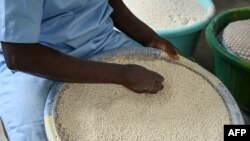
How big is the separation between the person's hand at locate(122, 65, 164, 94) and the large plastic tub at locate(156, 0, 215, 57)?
1.64ft

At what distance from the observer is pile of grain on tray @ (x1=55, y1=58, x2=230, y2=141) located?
2.59 feet

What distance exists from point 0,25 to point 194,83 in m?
0.48

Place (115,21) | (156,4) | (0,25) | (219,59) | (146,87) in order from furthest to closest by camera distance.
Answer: (156,4) → (219,59) → (115,21) → (146,87) → (0,25)

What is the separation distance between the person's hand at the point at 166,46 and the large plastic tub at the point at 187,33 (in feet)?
0.88

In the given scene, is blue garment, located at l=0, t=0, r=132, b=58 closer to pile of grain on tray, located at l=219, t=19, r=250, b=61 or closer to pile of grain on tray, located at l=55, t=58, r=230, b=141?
Result: pile of grain on tray, located at l=55, t=58, r=230, b=141

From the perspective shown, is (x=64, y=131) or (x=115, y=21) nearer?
(x=64, y=131)

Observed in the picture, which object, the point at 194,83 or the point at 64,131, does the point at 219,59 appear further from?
the point at 64,131

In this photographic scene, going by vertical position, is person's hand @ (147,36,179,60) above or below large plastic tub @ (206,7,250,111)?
above

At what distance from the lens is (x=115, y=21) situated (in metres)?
1.14

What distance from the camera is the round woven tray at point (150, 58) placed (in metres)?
0.77

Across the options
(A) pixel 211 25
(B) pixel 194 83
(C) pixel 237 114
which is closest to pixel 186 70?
(B) pixel 194 83

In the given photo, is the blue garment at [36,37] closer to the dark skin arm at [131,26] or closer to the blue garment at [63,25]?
the blue garment at [63,25]

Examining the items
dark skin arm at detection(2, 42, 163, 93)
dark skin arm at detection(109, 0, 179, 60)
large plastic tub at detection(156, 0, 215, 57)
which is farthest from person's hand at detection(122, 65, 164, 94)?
large plastic tub at detection(156, 0, 215, 57)

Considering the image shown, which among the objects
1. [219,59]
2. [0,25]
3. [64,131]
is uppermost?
[0,25]
